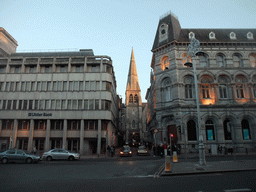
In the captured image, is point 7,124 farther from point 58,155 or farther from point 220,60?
point 220,60

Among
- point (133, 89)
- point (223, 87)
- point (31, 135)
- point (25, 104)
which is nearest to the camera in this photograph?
Result: point (223, 87)

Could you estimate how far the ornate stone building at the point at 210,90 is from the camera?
30.2m

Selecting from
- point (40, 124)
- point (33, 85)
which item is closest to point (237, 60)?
point (40, 124)

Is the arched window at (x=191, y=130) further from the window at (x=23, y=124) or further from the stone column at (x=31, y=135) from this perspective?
the window at (x=23, y=124)

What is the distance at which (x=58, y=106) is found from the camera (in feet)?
115

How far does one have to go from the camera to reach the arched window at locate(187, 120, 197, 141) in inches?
1198

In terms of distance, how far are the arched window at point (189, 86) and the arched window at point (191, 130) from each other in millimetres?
4458

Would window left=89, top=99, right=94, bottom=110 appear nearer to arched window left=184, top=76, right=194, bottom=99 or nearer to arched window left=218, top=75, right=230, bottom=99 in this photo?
arched window left=184, top=76, right=194, bottom=99

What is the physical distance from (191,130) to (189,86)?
301 inches

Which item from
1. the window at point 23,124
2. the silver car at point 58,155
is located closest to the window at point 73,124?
the window at point 23,124

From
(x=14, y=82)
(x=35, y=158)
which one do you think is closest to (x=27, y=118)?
(x=14, y=82)

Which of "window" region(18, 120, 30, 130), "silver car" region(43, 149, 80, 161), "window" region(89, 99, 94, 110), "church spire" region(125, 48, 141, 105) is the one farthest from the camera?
"church spire" region(125, 48, 141, 105)

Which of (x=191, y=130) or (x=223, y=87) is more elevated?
(x=223, y=87)

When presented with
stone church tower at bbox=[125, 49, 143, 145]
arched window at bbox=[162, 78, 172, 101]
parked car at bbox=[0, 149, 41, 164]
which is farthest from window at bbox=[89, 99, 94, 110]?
stone church tower at bbox=[125, 49, 143, 145]
